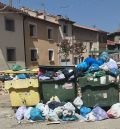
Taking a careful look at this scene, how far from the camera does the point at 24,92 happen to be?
35.2 ft

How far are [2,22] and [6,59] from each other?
295 cm

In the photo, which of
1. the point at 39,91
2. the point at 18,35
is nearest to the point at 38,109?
the point at 39,91

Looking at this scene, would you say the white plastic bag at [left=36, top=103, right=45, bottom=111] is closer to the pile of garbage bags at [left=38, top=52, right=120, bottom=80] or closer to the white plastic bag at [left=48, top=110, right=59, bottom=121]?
the white plastic bag at [left=48, top=110, right=59, bottom=121]

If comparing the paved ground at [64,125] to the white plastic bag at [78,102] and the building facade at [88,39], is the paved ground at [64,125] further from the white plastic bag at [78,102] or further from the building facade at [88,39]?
the building facade at [88,39]

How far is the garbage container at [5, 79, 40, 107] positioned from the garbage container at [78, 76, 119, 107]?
4.73 ft

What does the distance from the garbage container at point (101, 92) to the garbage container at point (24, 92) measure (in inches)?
56.8

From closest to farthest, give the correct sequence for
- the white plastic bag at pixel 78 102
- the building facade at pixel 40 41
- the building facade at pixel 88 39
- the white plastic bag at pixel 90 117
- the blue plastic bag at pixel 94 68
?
1. the white plastic bag at pixel 90 117
2. the white plastic bag at pixel 78 102
3. the blue plastic bag at pixel 94 68
4. the building facade at pixel 40 41
5. the building facade at pixel 88 39

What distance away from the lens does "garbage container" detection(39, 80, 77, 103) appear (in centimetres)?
1061

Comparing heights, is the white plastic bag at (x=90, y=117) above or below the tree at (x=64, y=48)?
below

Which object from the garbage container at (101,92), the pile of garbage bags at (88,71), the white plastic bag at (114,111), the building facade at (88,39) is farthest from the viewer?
the building facade at (88,39)

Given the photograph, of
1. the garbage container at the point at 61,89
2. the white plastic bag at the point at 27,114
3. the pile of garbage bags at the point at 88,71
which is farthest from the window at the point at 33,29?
the white plastic bag at the point at 27,114

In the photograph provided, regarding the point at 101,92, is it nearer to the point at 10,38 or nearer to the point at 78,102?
the point at 78,102

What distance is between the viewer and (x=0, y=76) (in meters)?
16.8

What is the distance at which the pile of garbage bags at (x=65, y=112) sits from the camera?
936cm
